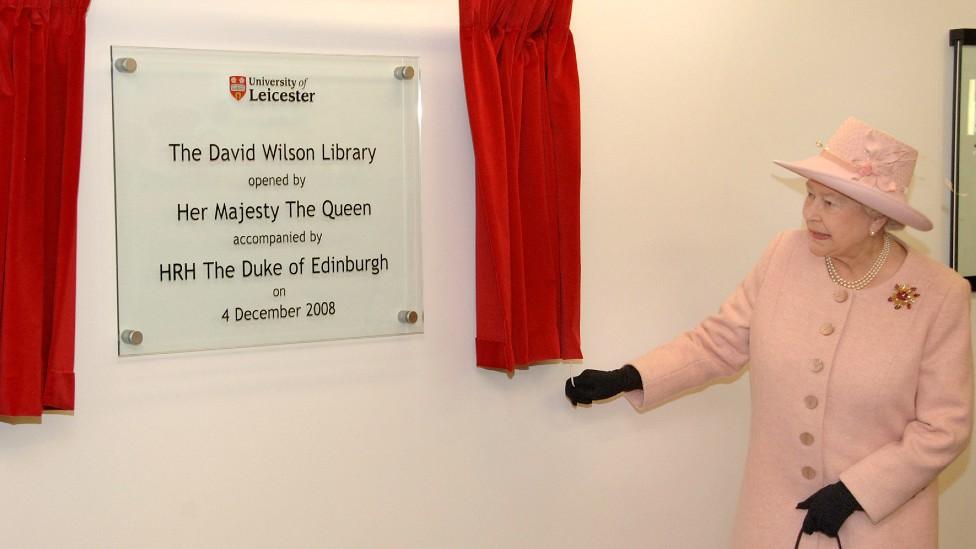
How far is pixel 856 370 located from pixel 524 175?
87 cm

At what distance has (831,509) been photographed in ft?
6.74

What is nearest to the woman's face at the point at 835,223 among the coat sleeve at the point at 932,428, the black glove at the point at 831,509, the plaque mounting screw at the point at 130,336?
the coat sleeve at the point at 932,428

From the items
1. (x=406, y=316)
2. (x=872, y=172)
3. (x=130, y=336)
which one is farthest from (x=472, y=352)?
(x=872, y=172)

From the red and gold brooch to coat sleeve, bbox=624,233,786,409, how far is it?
0.30 m

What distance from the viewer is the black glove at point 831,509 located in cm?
205

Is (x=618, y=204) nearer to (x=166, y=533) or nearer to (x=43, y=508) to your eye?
(x=166, y=533)

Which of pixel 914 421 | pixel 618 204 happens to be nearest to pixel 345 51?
pixel 618 204

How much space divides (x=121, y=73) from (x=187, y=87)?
136 mm

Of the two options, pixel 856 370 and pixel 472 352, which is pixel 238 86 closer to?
pixel 472 352

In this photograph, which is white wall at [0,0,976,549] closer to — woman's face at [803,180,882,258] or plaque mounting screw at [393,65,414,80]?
plaque mounting screw at [393,65,414,80]

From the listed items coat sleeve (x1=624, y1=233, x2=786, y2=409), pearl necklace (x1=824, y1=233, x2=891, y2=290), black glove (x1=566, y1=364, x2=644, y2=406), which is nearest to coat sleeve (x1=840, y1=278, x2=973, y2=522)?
pearl necklace (x1=824, y1=233, x2=891, y2=290)

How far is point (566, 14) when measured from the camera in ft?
7.96

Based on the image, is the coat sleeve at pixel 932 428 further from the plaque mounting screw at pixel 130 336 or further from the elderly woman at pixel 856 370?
the plaque mounting screw at pixel 130 336

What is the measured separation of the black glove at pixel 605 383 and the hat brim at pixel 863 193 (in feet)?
1.97
